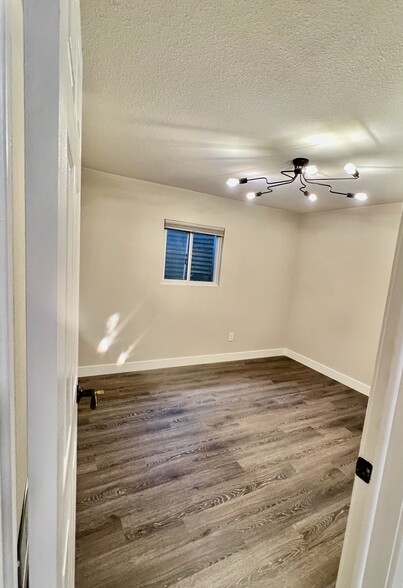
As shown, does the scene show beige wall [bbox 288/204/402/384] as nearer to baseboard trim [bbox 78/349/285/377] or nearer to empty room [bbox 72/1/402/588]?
empty room [bbox 72/1/402/588]

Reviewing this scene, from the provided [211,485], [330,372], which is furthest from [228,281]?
[211,485]

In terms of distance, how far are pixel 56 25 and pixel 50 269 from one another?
1.12ft

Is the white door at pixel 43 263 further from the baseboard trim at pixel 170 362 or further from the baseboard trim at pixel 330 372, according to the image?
the baseboard trim at pixel 330 372

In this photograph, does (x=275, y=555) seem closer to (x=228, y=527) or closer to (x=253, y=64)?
(x=228, y=527)

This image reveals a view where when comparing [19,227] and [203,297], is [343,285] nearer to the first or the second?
[203,297]

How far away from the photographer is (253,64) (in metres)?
1.18

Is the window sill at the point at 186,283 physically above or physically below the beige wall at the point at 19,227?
below

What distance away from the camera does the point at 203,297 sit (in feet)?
12.5

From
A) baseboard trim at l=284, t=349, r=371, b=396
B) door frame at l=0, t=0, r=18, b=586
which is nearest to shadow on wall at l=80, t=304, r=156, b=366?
baseboard trim at l=284, t=349, r=371, b=396

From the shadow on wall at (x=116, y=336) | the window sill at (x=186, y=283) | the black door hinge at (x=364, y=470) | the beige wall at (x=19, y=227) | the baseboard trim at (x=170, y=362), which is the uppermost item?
the beige wall at (x=19, y=227)

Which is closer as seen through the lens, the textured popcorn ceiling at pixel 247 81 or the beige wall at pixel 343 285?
the textured popcorn ceiling at pixel 247 81

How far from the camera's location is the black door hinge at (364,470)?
74 centimetres

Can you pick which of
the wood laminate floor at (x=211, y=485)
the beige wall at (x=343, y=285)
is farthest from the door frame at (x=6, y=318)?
the beige wall at (x=343, y=285)

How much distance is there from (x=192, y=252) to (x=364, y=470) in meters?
3.20
